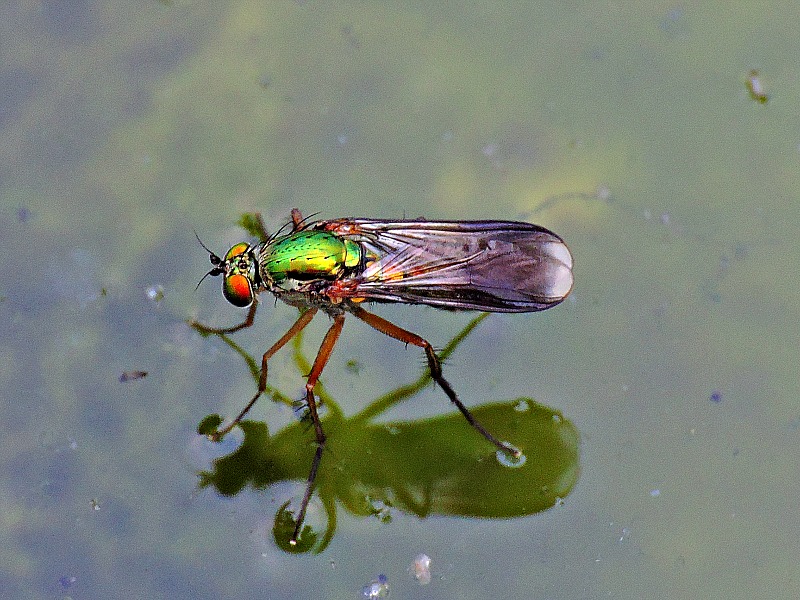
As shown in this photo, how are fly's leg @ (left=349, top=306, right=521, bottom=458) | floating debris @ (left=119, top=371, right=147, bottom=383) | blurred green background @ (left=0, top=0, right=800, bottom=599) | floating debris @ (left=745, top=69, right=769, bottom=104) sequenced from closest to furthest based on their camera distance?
blurred green background @ (left=0, top=0, right=800, bottom=599)
fly's leg @ (left=349, top=306, right=521, bottom=458)
floating debris @ (left=119, top=371, right=147, bottom=383)
floating debris @ (left=745, top=69, right=769, bottom=104)

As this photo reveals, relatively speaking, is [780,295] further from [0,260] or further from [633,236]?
[0,260]

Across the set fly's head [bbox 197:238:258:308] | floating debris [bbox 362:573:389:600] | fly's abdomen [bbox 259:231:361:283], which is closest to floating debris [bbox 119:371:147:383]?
fly's head [bbox 197:238:258:308]

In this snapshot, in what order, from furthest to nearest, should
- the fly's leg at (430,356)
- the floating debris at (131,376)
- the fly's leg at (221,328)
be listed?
the fly's leg at (221,328)
the floating debris at (131,376)
the fly's leg at (430,356)

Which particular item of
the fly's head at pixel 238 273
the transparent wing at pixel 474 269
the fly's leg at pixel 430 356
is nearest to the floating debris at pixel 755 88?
the transparent wing at pixel 474 269

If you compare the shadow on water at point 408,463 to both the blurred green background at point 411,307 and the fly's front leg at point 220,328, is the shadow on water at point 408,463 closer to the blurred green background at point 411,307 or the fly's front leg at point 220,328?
the blurred green background at point 411,307

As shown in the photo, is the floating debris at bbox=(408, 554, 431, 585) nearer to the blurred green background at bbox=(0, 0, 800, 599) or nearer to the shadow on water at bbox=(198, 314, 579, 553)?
the blurred green background at bbox=(0, 0, 800, 599)

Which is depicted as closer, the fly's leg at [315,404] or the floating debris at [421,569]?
the floating debris at [421,569]
